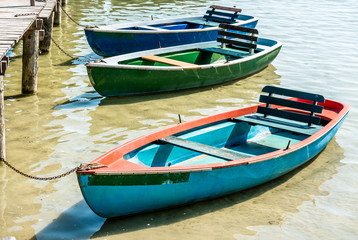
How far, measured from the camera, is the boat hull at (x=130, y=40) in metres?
→ 12.5

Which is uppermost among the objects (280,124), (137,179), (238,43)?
(238,43)

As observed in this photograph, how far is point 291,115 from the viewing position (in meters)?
8.00

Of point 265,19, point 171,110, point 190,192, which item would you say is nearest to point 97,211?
point 190,192

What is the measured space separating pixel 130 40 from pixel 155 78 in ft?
8.87

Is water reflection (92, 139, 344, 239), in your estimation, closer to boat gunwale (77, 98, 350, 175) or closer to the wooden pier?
boat gunwale (77, 98, 350, 175)

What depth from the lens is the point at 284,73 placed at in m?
13.2

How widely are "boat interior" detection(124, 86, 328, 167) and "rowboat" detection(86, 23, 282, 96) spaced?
103 inches

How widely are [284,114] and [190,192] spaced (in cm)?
269

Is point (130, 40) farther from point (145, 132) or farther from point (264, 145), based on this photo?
point (264, 145)

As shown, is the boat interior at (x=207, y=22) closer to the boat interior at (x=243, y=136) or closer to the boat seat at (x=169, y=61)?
the boat seat at (x=169, y=61)

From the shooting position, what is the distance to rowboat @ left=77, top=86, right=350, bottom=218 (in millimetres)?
5613

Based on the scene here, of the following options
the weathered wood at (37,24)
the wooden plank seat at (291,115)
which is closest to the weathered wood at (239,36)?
the wooden plank seat at (291,115)

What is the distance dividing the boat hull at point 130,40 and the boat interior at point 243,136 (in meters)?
5.04

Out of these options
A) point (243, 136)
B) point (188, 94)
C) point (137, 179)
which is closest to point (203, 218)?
point (137, 179)
